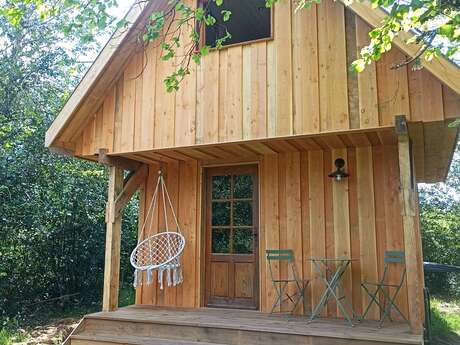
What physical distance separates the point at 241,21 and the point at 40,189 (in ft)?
14.3

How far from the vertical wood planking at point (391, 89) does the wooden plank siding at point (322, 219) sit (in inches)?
44.0

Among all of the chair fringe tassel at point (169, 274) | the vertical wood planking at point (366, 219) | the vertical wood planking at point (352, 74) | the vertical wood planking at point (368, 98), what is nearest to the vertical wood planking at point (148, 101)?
the chair fringe tassel at point (169, 274)

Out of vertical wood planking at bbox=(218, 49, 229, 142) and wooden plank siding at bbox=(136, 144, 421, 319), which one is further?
wooden plank siding at bbox=(136, 144, 421, 319)

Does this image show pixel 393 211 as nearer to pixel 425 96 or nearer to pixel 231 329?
pixel 425 96

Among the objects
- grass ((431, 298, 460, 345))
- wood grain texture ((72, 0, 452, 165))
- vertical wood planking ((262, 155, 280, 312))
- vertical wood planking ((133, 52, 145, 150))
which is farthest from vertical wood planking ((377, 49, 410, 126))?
grass ((431, 298, 460, 345))

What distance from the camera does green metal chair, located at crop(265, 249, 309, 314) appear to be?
16.7 ft

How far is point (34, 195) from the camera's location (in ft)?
22.9

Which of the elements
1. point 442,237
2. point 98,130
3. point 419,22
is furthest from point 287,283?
point 442,237

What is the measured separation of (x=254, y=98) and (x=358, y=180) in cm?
164

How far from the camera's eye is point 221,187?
5.96 metres

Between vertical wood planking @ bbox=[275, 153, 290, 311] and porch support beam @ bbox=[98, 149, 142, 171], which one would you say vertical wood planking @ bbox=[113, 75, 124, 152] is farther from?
vertical wood planking @ bbox=[275, 153, 290, 311]

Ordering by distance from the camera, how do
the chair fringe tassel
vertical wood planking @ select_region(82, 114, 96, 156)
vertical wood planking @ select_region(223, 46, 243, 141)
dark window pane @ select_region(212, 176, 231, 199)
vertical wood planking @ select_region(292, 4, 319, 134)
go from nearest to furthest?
1. vertical wood planking @ select_region(292, 4, 319, 134)
2. vertical wood planking @ select_region(223, 46, 243, 141)
3. the chair fringe tassel
4. vertical wood planking @ select_region(82, 114, 96, 156)
5. dark window pane @ select_region(212, 176, 231, 199)

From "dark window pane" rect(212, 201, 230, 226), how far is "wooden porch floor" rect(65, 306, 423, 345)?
1155 millimetres

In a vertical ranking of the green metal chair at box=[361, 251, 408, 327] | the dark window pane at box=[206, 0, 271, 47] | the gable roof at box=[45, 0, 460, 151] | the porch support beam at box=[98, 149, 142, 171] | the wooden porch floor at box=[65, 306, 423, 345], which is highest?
the dark window pane at box=[206, 0, 271, 47]
